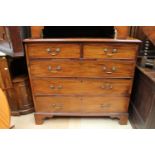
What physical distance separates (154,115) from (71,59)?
32.5 inches

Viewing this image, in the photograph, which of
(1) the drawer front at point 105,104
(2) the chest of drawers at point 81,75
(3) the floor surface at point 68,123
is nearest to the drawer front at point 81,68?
(2) the chest of drawers at point 81,75

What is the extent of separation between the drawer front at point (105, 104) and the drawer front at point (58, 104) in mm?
85

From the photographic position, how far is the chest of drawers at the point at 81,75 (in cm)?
128

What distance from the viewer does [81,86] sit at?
4.77 ft

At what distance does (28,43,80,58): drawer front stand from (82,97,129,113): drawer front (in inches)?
19.8

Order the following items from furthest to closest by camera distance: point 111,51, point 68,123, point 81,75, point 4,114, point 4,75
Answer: point 68,123, point 4,75, point 81,75, point 111,51, point 4,114

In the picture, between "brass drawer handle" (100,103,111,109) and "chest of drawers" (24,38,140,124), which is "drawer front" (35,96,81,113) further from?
"brass drawer handle" (100,103,111,109)

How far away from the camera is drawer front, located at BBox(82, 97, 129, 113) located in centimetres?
151

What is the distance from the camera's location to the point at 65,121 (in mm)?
1692

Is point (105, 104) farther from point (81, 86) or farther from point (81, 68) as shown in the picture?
point (81, 68)

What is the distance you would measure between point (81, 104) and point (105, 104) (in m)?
0.25

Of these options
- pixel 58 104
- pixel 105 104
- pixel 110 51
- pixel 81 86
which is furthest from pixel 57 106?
pixel 110 51
